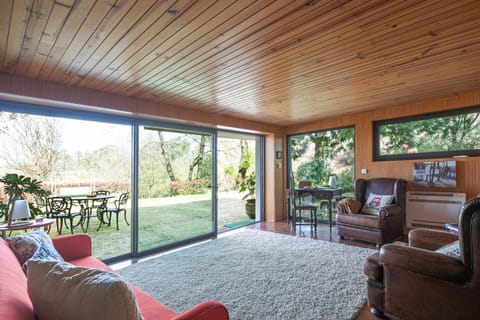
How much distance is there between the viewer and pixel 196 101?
4055mm

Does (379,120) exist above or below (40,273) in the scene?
above

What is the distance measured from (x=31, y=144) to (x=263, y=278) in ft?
10.9

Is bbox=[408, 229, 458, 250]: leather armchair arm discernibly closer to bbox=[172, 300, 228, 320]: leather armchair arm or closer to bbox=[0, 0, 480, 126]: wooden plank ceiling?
bbox=[0, 0, 480, 126]: wooden plank ceiling

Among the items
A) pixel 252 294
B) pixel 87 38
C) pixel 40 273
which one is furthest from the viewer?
pixel 252 294

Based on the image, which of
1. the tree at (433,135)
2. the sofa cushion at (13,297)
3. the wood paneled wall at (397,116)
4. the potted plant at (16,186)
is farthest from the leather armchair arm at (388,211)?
the potted plant at (16,186)

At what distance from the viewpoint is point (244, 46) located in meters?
2.25

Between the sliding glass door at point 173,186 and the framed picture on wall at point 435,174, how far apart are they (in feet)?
12.2

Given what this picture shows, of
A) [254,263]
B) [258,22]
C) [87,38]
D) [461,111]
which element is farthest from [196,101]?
[461,111]

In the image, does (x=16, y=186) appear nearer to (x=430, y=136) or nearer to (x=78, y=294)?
(x=78, y=294)

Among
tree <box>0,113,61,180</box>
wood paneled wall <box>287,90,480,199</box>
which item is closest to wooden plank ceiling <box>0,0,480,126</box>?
wood paneled wall <box>287,90,480,199</box>

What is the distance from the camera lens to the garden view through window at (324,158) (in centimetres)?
546

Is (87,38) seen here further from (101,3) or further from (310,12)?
(310,12)

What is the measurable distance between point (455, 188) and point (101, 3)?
17.1 ft

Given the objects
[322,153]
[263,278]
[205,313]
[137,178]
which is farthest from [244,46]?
[322,153]
